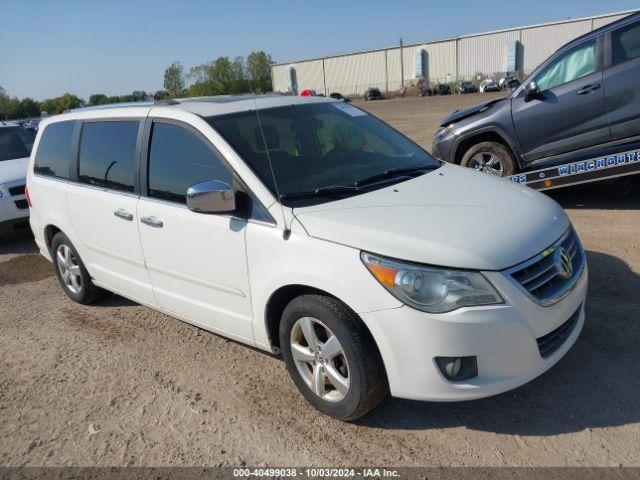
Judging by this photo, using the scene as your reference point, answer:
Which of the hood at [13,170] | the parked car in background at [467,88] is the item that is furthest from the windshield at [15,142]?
the parked car in background at [467,88]

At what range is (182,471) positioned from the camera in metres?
2.88

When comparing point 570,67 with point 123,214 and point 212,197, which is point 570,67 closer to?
point 212,197

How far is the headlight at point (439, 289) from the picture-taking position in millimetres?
2645

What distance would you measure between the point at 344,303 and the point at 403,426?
2.62 feet

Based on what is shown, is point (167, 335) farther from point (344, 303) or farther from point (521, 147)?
point (521, 147)

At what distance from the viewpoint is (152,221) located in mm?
3824

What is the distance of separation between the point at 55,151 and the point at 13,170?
3.65 metres

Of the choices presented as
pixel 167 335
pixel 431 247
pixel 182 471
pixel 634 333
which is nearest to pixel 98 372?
pixel 167 335

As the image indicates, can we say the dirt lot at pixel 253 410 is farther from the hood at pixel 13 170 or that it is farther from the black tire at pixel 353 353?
the hood at pixel 13 170

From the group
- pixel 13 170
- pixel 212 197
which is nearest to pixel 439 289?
pixel 212 197

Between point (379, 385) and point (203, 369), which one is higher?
point (379, 385)

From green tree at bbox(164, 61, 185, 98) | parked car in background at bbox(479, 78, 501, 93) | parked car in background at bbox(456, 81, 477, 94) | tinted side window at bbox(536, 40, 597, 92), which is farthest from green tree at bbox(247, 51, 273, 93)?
parked car in background at bbox(456, 81, 477, 94)

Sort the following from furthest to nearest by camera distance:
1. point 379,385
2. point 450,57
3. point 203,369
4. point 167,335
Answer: point 450,57
point 167,335
point 203,369
point 379,385

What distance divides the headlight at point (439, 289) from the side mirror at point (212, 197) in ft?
3.62
